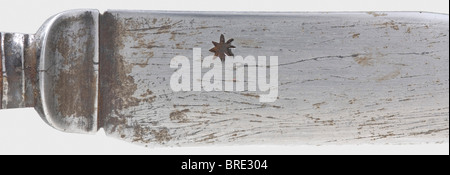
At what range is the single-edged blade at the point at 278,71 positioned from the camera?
1902 mm

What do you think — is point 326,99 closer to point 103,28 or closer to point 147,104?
point 147,104

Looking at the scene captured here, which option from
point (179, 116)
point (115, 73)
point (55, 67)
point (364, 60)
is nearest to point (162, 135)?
point (179, 116)

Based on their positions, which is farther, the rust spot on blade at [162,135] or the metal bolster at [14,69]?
the rust spot on blade at [162,135]

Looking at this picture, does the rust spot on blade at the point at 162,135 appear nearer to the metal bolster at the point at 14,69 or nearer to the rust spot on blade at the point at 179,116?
the rust spot on blade at the point at 179,116

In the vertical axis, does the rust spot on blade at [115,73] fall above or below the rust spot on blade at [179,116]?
above

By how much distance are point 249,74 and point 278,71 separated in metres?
0.09

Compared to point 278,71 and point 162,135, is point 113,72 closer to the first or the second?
point 162,135

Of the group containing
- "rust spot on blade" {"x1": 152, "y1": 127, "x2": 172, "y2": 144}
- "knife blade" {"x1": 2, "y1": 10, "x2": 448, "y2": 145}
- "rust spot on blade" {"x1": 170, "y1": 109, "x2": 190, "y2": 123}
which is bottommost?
"rust spot on blade" {"x1": 152, "y1": 127, "x2": 172, "y2": 144}

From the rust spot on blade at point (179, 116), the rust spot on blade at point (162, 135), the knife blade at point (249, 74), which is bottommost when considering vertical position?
the rust spot on blade at point (162, 135)

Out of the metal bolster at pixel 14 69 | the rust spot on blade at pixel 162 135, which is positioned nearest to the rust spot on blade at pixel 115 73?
the rust spot on blade at pixel 162 135

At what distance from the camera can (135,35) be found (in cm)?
190

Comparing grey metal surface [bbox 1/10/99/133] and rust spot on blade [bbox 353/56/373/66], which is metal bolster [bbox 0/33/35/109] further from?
rust spot on blade [bbox 353/56/373/66]

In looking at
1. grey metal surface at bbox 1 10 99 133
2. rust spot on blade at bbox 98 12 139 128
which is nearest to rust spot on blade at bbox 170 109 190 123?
rust spot on blade at bbox 98 12 139 128

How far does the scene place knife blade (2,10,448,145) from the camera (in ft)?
6.18
